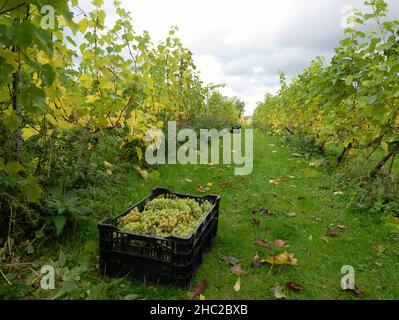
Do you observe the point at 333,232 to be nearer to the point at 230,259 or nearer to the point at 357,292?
the point at 357,292

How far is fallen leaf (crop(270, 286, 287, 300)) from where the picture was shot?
6.23ft

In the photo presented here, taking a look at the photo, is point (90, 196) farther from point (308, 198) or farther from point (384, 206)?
point (384, 206)

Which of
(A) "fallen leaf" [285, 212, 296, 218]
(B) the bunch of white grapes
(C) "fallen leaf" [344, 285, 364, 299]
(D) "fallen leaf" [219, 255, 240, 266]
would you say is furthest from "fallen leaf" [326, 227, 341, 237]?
(B) the bunch of white grapes

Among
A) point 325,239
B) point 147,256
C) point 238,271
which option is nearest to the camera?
point 147,256

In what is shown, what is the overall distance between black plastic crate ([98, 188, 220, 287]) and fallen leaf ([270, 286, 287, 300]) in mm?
558

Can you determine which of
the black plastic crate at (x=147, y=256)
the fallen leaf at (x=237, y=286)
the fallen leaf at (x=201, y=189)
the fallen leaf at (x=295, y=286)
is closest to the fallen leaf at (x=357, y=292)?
the fallen leaf at (x=295, y=286)

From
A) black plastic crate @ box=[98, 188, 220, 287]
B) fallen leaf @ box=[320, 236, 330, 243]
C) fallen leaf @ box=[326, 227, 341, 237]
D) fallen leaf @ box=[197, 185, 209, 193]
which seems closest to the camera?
black plastic crate @ box=[98, 188, 220, 287]

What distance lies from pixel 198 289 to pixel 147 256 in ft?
1.33

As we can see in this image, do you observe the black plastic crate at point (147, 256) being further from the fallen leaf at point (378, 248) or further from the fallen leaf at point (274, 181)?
the fallen leaf at point (274, 181)

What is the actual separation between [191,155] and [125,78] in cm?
291

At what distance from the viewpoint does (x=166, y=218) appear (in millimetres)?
2168

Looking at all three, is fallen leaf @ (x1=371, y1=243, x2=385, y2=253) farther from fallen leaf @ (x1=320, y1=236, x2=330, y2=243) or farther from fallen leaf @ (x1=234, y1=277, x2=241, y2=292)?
fallen leaf @ (x1=234, y1=277, x2=241, y2=292)

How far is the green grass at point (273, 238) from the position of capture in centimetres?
197

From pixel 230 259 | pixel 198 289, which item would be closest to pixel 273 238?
pixel 230 259
